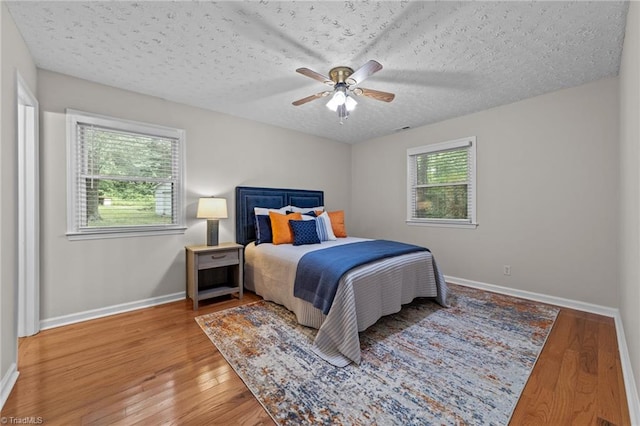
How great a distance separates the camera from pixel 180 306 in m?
3.13

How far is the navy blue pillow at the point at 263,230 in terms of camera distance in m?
3.60

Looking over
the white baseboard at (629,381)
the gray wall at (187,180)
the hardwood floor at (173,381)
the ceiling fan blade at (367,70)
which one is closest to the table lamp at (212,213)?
the gray wall at (187,180)

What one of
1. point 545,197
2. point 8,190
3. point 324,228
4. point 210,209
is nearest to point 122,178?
point 210,209

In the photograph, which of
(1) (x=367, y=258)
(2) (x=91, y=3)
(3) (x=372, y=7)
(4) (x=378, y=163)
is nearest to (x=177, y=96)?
(2) (x=91, y=3)

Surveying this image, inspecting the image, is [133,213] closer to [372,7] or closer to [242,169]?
[242,169]

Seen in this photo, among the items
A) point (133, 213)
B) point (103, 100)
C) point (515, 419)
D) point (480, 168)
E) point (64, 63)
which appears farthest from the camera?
point (480, 168)

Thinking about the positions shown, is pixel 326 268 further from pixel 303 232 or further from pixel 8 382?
pixel 8 382

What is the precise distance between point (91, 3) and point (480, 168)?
4.24 m

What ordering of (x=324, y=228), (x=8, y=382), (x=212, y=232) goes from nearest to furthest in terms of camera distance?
1. (x=8, y=382)
2. (x=212, y=232)
3. (x=324, y=228)

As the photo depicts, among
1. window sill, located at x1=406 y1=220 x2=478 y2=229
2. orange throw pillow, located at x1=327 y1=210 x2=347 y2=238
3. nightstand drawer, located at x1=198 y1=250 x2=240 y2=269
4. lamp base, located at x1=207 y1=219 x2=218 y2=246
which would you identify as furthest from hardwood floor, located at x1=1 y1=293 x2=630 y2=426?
orange throw pillow, located at x1=327 y1=210 x2=347 y2=238

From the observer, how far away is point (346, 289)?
2158 mm

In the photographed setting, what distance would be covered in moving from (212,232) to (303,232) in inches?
44.8

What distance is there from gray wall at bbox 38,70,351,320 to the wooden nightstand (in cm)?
28

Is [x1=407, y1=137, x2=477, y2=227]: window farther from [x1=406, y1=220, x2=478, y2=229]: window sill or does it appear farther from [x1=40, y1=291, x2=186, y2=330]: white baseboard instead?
[x1=40, y1=291, x2=186, y2=330]: white baseboard
